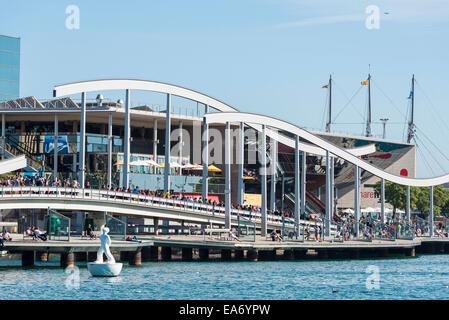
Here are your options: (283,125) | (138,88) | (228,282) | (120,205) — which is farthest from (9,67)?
(228,282)

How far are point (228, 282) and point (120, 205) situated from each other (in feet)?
54.4

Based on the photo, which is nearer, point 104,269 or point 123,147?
point 104,269

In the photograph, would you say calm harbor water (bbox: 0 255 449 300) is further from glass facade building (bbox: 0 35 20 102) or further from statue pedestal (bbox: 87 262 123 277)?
glass facade building (bbox: 0 35 20 102)

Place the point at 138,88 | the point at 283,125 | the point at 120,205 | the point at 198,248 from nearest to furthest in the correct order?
the point at 198,248 → the point at 120,205 → the point at 138,88 → the point at 283,125

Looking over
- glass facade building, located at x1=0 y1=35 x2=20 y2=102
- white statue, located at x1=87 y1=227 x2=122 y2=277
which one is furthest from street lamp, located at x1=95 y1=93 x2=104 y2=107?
glass facade building, located at x1=0 y1=35 x2=20 y2=102

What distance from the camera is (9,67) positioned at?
132 m

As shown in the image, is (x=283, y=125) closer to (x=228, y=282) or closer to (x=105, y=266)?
(x=228, y=282)

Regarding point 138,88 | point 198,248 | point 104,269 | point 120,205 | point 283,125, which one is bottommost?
point 104,269

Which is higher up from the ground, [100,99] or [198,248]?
[100,99]

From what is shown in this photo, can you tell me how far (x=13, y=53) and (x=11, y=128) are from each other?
147 feet

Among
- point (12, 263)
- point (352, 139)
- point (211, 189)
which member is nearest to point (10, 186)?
point (12, 263)
